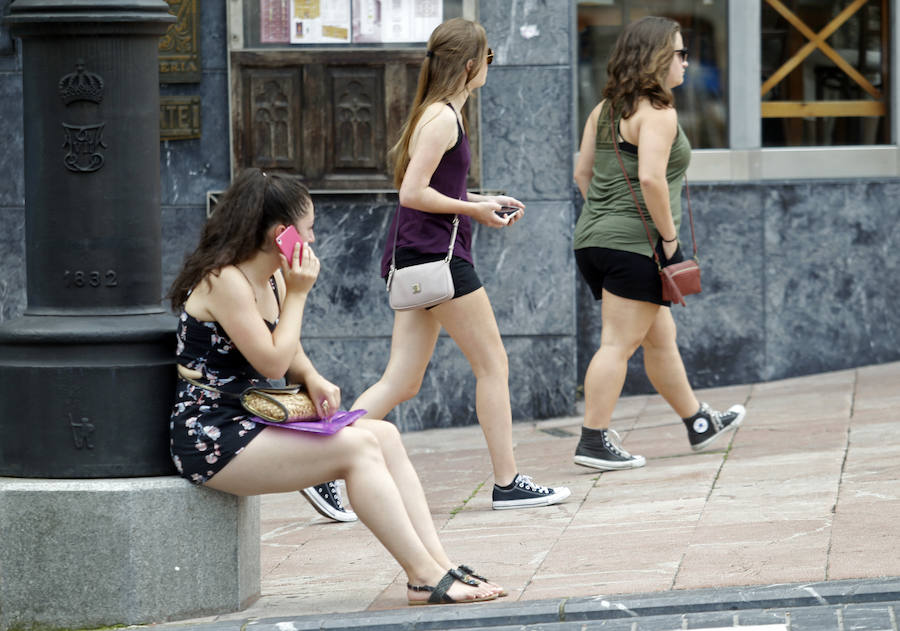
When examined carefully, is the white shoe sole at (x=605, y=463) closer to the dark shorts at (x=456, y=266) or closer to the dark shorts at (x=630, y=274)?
the dark shorts at (x=630, y=274)

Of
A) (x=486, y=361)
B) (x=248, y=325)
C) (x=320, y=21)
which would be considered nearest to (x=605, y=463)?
(x=486, y=361)

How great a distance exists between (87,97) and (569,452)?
338cm

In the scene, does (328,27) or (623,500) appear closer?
(623,500)

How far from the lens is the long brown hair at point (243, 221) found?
175 inches

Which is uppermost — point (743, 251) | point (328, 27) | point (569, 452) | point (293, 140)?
point (328, 27)

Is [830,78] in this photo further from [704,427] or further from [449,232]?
[449,232]

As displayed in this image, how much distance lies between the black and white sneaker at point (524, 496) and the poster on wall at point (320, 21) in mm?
2930

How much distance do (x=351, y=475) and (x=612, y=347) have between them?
7.40 ft

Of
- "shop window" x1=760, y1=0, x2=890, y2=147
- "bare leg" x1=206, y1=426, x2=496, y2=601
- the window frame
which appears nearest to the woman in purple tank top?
"bare leg" x1=206, y1=426, x2=496, y2=601

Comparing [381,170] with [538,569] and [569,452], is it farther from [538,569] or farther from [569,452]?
[538,569]

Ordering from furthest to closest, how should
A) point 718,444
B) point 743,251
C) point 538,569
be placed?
point 743,251
point 718,444
point 538,569

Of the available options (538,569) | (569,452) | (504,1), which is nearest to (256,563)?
(538,569)

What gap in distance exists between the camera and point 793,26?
891cm

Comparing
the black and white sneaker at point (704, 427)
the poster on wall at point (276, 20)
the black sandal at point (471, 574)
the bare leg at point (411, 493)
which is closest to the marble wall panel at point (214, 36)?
the poster on wall at point (276, 20)
